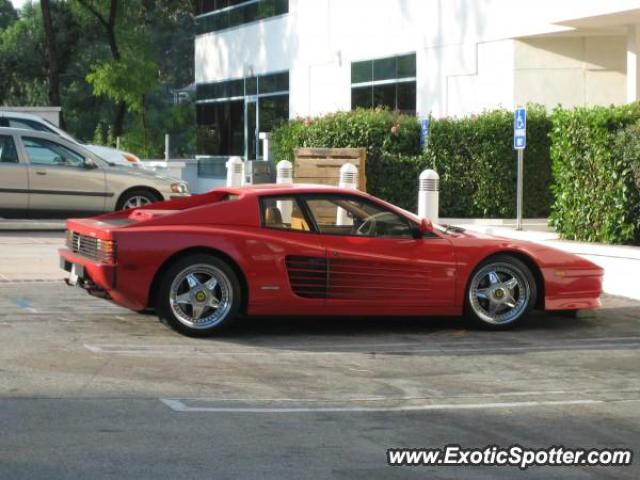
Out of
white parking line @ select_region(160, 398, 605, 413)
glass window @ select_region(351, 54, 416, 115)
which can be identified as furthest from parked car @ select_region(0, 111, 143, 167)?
white parking line @ select_region(160, 398, 605, 413)

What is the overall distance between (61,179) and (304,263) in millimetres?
10079

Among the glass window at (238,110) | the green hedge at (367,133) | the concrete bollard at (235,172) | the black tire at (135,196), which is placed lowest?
the black tire at (135,196)

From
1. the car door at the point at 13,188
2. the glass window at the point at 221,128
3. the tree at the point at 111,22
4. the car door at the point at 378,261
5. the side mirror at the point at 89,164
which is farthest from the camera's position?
the tree at the point at 111,22

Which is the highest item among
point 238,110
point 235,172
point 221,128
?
point 238,110

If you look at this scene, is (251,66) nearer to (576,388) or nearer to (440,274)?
(440,274)

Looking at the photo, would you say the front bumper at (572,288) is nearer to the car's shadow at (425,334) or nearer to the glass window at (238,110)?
the car's shadow at (425,334)

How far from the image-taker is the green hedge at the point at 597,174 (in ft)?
53.5

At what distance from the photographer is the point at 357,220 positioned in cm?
1188

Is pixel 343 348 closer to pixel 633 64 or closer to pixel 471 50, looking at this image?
pixel 633 64

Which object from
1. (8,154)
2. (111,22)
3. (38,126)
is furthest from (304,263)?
(111,22)

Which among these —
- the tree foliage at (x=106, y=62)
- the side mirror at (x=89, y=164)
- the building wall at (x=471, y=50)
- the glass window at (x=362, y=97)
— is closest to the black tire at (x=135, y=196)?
the side mirror at (x=89, y=164)

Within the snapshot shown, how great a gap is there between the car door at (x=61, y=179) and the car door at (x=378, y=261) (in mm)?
9562

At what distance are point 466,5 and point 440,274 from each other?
16356mm

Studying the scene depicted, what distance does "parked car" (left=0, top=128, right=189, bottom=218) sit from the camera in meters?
20.6
